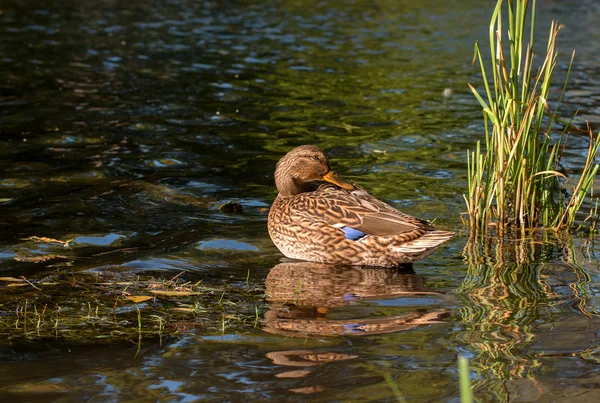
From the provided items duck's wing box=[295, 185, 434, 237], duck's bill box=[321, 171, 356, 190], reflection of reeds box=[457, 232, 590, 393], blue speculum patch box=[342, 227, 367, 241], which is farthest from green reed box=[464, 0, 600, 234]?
blue speculum patch box=[342, 227, 367, 241]

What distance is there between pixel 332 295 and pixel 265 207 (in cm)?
263

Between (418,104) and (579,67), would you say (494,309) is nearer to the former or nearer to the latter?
(418,104)

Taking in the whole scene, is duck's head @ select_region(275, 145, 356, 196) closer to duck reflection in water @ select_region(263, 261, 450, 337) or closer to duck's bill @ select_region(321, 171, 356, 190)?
duck's bill @ select_region(321, 171, 356, 190)

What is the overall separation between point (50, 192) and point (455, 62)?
379 inches

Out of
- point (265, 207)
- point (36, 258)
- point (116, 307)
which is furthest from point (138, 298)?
point (265, 207)

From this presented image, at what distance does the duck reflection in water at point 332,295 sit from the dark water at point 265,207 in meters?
0.02

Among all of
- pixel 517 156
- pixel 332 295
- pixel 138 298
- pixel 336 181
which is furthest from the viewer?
pixel 336 181

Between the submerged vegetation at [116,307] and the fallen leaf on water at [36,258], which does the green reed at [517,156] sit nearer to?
the submerged vegetation at [116,307]

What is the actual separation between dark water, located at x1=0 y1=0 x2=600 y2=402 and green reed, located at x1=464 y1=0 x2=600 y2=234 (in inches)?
15.9

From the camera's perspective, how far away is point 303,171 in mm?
7719

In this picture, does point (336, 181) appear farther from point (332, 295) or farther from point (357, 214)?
point (332, 295)

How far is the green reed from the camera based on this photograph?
23.2 ft

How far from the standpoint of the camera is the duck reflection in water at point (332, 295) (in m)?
5.50

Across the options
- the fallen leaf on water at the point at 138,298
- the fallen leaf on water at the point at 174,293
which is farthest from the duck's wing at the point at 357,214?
the fallen leaf on water at the point at 138,298
